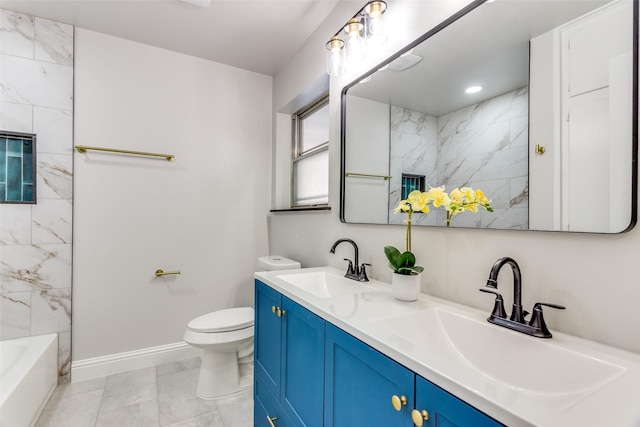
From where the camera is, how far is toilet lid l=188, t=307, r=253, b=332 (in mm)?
1931

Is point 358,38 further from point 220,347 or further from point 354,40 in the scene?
point 220,347

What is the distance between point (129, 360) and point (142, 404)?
0.54 meters

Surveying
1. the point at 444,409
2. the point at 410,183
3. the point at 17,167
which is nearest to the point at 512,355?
the point at 444,409

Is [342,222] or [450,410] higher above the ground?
[342,222]

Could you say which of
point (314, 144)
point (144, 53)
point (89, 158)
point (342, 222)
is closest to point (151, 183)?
point (89, 158)

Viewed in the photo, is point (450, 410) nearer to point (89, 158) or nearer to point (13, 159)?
point (89, 158)

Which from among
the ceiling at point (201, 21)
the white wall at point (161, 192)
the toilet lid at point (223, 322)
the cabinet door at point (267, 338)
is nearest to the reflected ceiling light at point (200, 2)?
the ceiling at point (201, 21)

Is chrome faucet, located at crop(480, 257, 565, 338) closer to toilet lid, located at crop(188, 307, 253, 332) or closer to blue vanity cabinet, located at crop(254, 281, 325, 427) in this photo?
blue vanity cabinet, located at crop(254, 281, 325, 427)

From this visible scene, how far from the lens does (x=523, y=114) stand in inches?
38.0

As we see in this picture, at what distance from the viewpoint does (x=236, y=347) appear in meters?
2.03

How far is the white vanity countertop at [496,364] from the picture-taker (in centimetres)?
49

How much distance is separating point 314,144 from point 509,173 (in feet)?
5.97

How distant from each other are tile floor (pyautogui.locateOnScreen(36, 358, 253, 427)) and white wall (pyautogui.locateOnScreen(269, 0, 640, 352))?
1215 millimetres

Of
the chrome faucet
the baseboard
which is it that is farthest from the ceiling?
the baseboard
